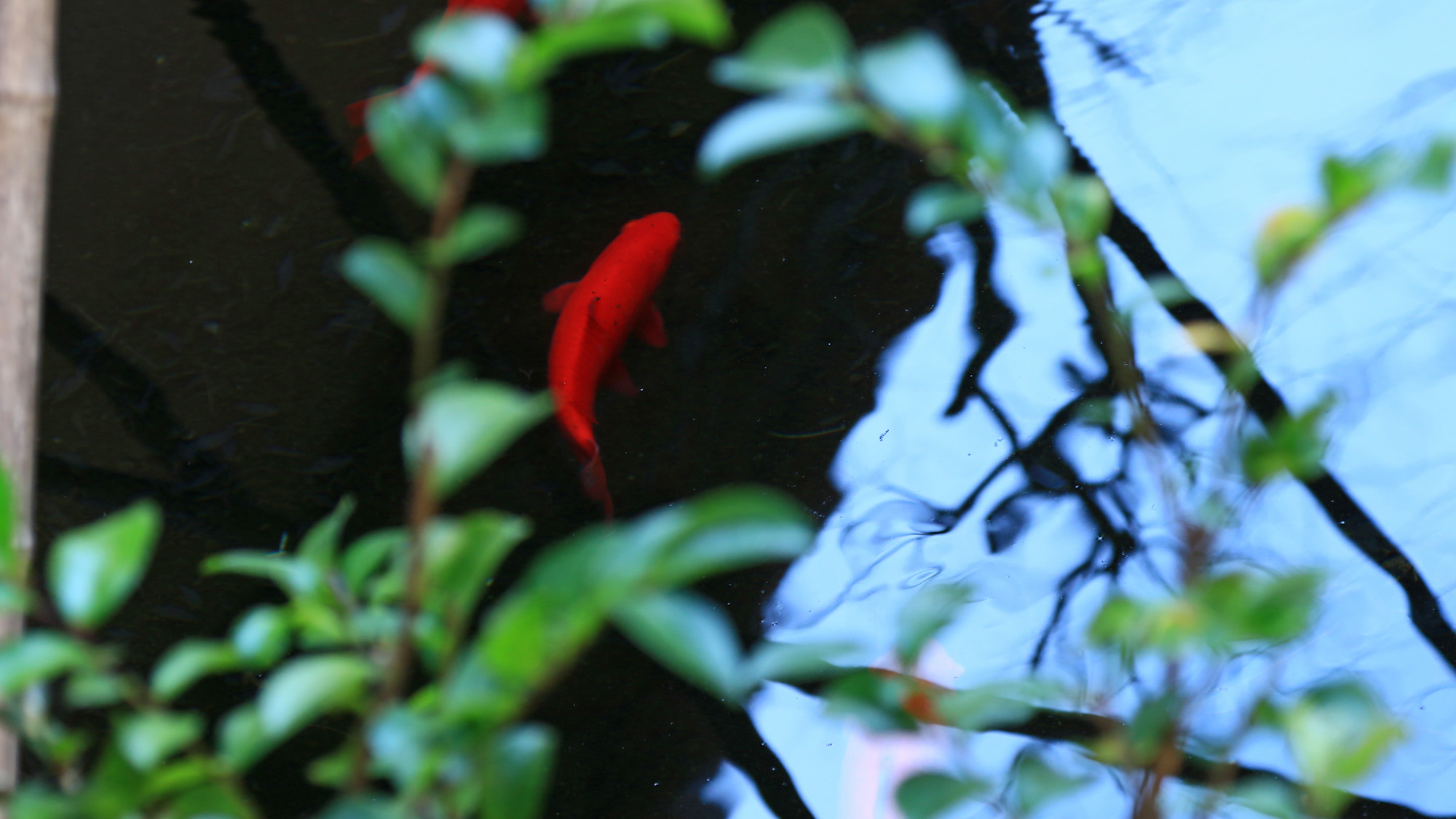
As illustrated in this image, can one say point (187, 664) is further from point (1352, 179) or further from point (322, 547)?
point (1352, 179)

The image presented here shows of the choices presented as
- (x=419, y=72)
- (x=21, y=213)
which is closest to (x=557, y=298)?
(x=419, y=72)

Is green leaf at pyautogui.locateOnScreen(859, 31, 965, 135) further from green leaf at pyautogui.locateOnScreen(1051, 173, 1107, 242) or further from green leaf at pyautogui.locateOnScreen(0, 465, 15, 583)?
green leaf at pyautogui.locateOnScreen(0, 465, 15, 583)

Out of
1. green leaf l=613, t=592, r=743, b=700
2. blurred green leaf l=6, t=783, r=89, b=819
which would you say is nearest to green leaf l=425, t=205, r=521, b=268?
green leaf l=613, t=592, r=743, b=700

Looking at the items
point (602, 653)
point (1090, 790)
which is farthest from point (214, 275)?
point (1090, 790)

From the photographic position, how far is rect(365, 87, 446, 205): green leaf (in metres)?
0.32

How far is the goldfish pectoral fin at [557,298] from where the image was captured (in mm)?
2047

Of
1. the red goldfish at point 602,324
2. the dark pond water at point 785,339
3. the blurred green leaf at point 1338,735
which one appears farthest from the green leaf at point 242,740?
the red goldfish at point 602,324

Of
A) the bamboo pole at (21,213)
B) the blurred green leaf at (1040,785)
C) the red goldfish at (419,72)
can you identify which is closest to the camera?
the blurred green leaf at (1040,785)

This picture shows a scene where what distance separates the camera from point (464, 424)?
0.30 m

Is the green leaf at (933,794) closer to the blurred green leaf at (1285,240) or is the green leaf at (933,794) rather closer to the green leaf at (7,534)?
the blurred green leaf at (1285,240)

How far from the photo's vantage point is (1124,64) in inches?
86.4

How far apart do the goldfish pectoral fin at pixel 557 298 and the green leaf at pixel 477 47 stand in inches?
67.8

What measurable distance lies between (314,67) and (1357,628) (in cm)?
216

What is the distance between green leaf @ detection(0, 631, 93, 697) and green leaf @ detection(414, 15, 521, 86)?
9.0 inches
